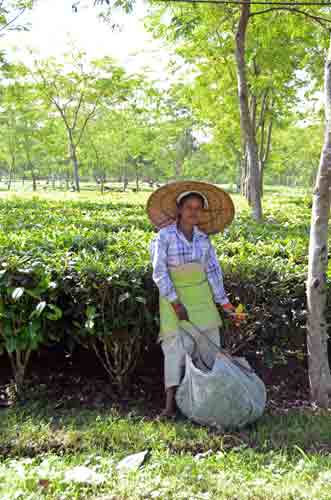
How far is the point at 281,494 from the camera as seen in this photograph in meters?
2.15

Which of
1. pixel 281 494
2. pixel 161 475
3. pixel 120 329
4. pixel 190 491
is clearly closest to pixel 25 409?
pixel 120 329

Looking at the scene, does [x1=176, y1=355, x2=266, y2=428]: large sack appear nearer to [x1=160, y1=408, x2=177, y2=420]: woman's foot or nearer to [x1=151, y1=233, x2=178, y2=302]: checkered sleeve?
[x1=160, y1=408, x2=177, y2=420]: woman's foot

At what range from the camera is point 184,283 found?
3.03m

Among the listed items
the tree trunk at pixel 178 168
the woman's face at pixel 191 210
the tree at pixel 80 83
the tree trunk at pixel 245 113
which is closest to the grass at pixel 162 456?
the woman's face at pixel 191 210

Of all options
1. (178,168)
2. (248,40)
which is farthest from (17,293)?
(178,168)

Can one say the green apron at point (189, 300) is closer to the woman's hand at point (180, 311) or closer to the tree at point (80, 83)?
the woman's hand at point (180, 311)

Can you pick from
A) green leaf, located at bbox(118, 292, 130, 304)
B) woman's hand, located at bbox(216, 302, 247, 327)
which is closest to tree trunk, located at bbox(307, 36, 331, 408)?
woman's hand, located at bbox(216, 302, 247, 327)

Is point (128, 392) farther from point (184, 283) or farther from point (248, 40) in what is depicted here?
point (248, 40)

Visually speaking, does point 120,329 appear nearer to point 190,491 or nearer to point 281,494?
point 190,491

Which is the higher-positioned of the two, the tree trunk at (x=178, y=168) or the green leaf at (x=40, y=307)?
the tree trunk at (x=178, y=168)

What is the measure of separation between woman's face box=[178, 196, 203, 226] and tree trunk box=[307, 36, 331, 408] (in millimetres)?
824

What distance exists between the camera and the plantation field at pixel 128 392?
2256 millimetres

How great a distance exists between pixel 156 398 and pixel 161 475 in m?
1.14

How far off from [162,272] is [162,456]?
1077 mm
